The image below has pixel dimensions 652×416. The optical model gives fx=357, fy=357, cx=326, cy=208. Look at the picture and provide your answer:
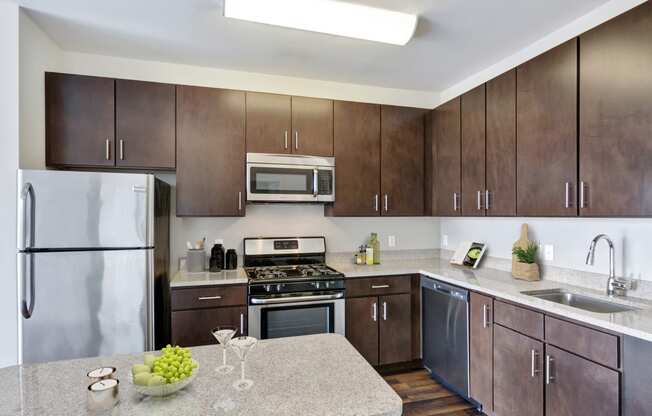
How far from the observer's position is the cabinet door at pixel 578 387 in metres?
1.58

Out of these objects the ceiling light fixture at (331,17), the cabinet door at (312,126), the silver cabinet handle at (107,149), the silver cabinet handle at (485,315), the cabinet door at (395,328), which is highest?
the ceiling light fixture at (331,17)

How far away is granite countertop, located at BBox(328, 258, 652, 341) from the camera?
1582 millimetres

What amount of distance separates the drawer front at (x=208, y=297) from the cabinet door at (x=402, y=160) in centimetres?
144

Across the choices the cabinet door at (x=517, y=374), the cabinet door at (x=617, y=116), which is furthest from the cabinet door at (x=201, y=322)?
the cabinet door at (x=617, y=116)

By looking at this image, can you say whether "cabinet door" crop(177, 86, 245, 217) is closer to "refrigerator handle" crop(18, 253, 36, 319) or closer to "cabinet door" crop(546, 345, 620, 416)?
"refrigerator handle" crop(18, 253, 36, 319)

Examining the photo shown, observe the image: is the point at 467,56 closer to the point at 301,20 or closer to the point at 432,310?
the point at 301,20

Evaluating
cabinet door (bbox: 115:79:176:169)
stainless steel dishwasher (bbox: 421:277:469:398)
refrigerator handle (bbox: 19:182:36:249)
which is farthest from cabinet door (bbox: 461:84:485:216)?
refrigerator handle (bbox: 19:182:36:249)

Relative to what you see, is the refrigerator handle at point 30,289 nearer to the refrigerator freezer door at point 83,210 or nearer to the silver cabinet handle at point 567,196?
the refrigerator freezer door at point 83,210

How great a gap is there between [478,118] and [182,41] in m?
2.24

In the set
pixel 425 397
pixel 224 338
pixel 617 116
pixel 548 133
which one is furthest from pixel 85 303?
pixel 617 116

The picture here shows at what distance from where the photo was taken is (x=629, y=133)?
1.72 meters

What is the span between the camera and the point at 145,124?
2.68 meters

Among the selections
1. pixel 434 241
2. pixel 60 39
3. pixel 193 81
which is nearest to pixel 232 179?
pixel 193 81

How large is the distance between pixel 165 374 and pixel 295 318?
5.68ft
